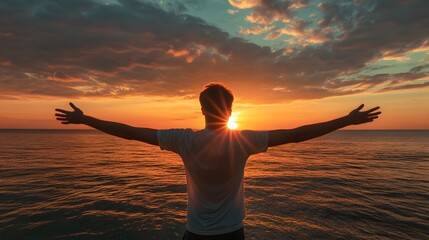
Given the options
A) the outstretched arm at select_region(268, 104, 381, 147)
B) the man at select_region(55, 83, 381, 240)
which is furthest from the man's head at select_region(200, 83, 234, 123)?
the outstretched arm at select_region(268, 104, 381, 147)

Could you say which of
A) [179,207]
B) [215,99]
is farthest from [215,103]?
[179,207]

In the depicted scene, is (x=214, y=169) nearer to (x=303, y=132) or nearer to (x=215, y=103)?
(x=215, y=103)

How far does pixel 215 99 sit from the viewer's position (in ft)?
8.43

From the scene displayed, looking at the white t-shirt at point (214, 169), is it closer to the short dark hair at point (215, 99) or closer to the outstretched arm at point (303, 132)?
the outstretched arm at point (303, 132)

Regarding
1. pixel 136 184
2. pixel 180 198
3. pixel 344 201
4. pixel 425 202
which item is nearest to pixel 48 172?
pixel 136 184

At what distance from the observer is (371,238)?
10.4 metres

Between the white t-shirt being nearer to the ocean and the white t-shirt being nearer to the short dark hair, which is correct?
the short dark hair

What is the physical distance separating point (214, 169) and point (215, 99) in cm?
66

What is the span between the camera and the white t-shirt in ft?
7.98

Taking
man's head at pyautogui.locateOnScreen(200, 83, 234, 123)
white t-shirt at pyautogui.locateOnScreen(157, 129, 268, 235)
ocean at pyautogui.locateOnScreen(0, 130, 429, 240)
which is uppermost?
man's head at pyautogui.locateOnScreen(200, 83, 234, 123)

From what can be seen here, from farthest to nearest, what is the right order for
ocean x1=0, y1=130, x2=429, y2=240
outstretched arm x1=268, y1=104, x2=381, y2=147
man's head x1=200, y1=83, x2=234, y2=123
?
ocean x1=0, y1=130, x2=429, y2=240 → man's head x1=200, y1=83, x2=234, y2=123 → outstretched arm x1=268, y1=104, x2=381, y2=147

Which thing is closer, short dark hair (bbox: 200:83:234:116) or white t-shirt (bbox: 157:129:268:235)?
white t-shirt (bbox: 157:129:268:235)

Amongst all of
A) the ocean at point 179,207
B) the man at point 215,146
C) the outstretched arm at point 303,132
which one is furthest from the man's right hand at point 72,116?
the ocean at point 179,207

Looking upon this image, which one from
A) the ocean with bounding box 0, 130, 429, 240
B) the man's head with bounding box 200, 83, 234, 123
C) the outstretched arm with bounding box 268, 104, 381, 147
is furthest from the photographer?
the ocean with bounding box 0, 130, 429, 240
